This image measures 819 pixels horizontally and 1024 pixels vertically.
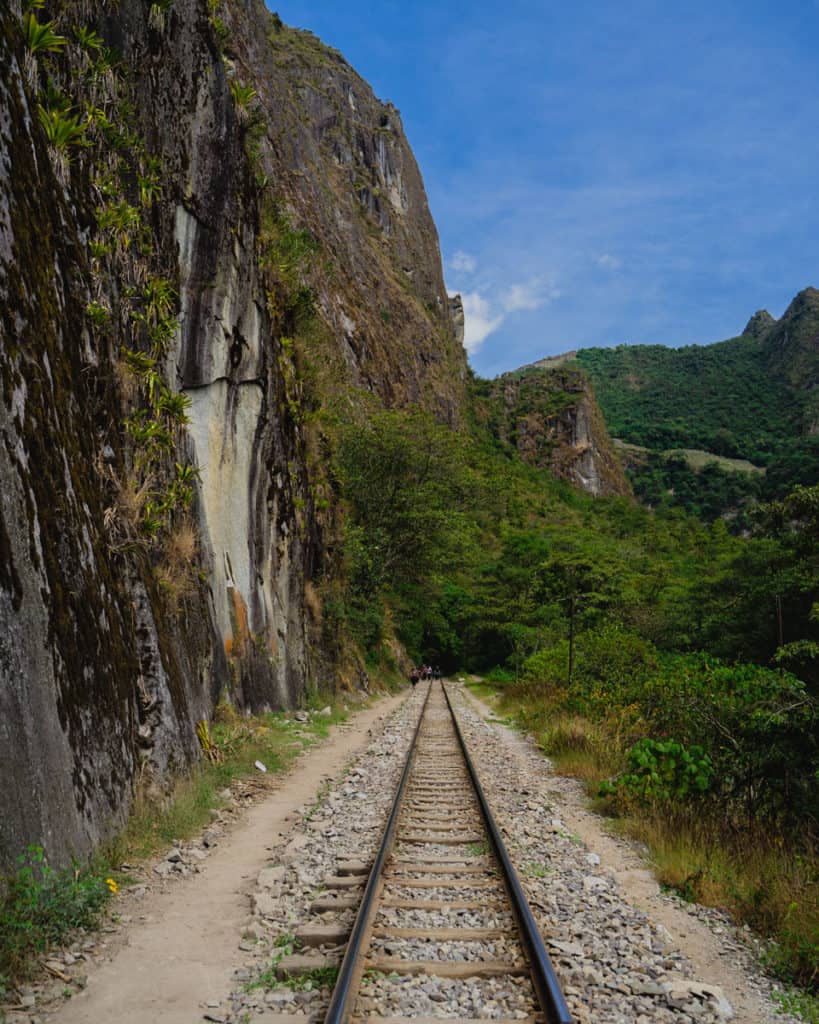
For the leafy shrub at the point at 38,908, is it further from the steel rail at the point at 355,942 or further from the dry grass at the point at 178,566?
the dry grass at the point at 178,566

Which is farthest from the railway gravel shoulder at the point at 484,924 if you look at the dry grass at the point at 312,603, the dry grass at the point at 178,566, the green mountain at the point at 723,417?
the green mountain at the point at 723,417

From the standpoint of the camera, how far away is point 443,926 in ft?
14.6

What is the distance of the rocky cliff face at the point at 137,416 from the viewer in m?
4.96

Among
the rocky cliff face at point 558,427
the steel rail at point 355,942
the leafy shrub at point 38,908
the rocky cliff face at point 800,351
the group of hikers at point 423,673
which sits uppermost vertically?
the rocky cliff face at point 800,351

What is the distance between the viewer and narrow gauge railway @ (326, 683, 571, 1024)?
3.47 m

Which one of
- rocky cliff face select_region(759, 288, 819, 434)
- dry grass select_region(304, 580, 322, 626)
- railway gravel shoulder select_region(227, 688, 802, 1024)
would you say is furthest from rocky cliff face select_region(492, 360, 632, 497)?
railway gravel shoulder select_region(227, 688, 802, 1024)

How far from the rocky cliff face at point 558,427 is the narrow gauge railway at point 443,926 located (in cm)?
10021

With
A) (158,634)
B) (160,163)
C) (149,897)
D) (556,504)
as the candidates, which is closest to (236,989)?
(149,897)

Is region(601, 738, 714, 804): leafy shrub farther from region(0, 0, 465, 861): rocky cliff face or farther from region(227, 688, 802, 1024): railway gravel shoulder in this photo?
region(0, 0, 465, 861): rocky cliff face

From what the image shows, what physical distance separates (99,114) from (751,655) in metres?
24.2

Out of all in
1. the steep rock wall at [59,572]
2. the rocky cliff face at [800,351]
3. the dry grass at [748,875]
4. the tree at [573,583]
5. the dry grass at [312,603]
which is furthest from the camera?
the rocky cliff face at [800,351]

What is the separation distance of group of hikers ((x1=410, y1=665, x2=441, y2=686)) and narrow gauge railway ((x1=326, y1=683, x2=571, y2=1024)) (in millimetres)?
28428

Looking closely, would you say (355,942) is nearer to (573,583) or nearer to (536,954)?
(536,954)

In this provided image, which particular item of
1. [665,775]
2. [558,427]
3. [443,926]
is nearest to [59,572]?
[443,926]
